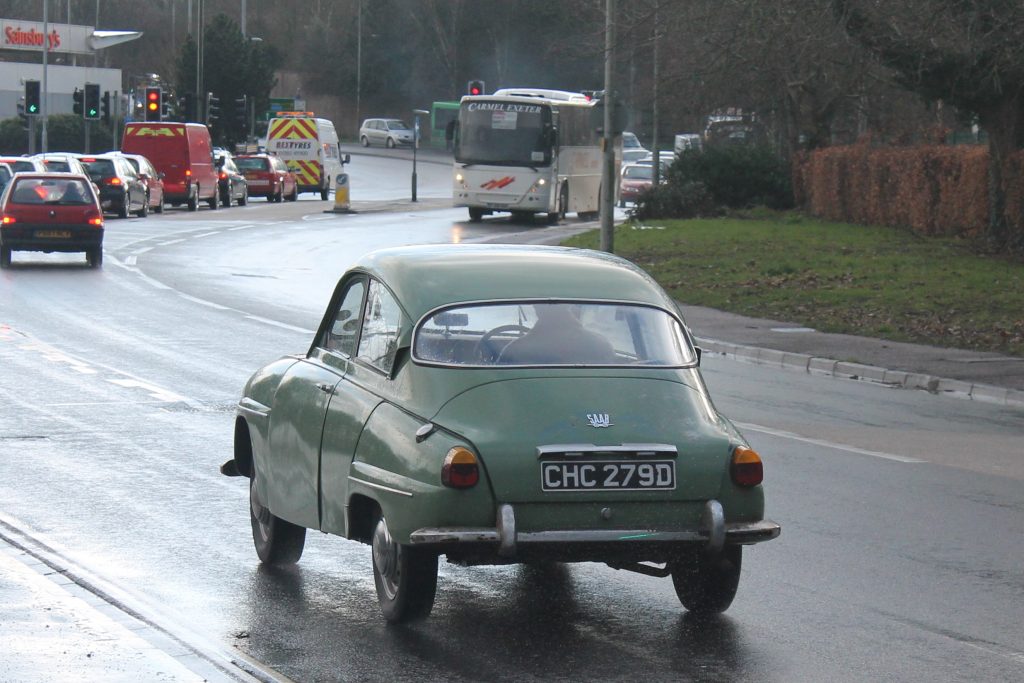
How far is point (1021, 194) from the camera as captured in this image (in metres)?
33.2

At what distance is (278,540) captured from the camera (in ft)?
27.0

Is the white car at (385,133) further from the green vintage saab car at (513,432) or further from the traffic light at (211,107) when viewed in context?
the green vintage saab car at (513,432)

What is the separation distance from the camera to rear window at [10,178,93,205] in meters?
29.0

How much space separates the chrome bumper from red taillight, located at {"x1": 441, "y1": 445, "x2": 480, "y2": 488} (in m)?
0.16

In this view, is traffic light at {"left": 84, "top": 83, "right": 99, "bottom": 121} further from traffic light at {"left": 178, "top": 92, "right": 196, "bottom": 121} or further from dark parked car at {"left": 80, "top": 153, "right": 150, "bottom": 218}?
dark parked car at {"left": 80, "top": 153, "right": 150, "bottom": 218}

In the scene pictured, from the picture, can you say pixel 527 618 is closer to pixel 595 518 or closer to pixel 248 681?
pixel 595 518

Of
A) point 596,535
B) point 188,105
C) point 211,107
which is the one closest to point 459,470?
point 596,535

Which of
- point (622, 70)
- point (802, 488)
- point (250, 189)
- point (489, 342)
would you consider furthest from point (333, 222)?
point (622, 70)

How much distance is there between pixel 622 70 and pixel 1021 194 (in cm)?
5993

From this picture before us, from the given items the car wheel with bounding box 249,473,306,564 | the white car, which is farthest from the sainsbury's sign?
the car wheel with bounding box 249,473,306,564

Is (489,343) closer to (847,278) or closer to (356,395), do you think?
(356,395)

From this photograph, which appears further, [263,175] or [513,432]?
[263,175]

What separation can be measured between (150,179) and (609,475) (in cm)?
4383

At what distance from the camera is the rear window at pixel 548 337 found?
715 cm
